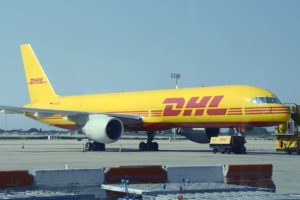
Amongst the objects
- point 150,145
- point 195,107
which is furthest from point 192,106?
point 150,145

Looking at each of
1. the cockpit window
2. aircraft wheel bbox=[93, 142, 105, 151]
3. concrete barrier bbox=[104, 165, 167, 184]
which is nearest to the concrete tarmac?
the cockpit window

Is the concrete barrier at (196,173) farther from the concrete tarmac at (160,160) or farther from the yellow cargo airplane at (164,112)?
the yellow cargo airplane at (164,112)

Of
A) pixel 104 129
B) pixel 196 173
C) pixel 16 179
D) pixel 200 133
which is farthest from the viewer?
pixel 200 133

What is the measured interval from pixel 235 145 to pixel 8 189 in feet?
78.3

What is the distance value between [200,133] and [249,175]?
2667 cm

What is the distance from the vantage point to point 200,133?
38656 mm

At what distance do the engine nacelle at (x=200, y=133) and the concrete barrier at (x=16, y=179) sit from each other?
2838 centimetres

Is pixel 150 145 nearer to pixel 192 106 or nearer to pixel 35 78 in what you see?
pixel 192 106

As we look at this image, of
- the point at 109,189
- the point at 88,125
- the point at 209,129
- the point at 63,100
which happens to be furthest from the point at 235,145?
the point at 109,189

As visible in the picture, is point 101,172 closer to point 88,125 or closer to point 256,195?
point 256,195

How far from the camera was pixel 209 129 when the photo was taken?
37969 mm

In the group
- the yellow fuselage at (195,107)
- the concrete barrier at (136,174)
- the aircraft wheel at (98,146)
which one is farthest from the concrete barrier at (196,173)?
the aircraft wheel at (98,146)

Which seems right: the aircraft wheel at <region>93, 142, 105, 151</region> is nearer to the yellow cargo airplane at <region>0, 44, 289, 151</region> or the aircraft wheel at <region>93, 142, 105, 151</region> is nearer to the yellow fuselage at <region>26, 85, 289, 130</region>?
the yellow cargo airplane at <region>0, 44, 289, 151</region>

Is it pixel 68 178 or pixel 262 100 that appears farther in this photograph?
pixel 262 100
